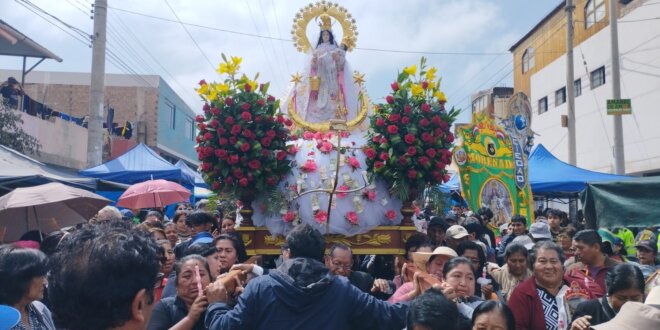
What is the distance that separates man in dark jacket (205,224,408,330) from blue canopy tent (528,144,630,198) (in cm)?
878

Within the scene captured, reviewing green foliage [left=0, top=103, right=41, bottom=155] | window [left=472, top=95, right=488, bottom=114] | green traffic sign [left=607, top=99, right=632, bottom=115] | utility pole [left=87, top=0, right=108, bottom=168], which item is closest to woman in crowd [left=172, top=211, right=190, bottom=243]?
utility pole [left=87, top=0, right=108, bottom=168]

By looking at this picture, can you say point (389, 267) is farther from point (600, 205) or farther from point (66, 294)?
point (66, 294)

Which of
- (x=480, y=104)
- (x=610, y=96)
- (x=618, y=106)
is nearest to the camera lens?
(x=618, y=106)

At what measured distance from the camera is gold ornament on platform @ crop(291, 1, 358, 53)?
6523 mm

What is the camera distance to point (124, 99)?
24875 mm

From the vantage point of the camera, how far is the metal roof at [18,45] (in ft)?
41.9

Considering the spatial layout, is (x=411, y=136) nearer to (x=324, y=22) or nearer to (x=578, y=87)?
(x=324, y=22)

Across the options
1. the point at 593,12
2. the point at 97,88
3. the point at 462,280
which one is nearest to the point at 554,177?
the point at 462,280

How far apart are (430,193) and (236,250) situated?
2.09 metres

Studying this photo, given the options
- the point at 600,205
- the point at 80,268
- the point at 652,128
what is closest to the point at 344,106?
the point at 600,205

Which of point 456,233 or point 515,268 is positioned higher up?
point 456,233

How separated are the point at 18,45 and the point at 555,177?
12.8m

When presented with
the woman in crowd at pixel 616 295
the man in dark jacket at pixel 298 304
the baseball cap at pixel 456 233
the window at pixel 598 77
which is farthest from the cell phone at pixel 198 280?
the window at pixel 598 77

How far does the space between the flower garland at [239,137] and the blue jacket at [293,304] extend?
212cm
